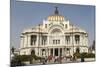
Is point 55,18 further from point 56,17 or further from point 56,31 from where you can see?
point 56,31

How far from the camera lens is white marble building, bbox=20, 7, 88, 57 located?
310cm

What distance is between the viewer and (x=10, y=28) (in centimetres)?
295

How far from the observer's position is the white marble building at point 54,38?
10.2ft

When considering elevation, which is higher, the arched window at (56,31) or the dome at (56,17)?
the dome at (56,17)

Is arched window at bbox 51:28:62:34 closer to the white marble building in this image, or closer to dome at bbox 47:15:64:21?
the white marble building

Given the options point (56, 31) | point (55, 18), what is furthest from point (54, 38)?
point (55, 18)

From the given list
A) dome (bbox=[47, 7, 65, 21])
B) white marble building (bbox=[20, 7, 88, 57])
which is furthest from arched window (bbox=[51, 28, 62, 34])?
dome (bbox=[47, 7, 65, 21])

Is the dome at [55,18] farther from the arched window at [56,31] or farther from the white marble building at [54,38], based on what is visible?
the arched window at [56,31]

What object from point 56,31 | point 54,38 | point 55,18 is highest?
point 55,18

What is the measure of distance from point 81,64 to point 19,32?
1117 millimetres

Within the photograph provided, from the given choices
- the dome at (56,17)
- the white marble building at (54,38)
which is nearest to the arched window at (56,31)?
the white marble building at (54,38)

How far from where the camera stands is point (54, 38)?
3.21 m
